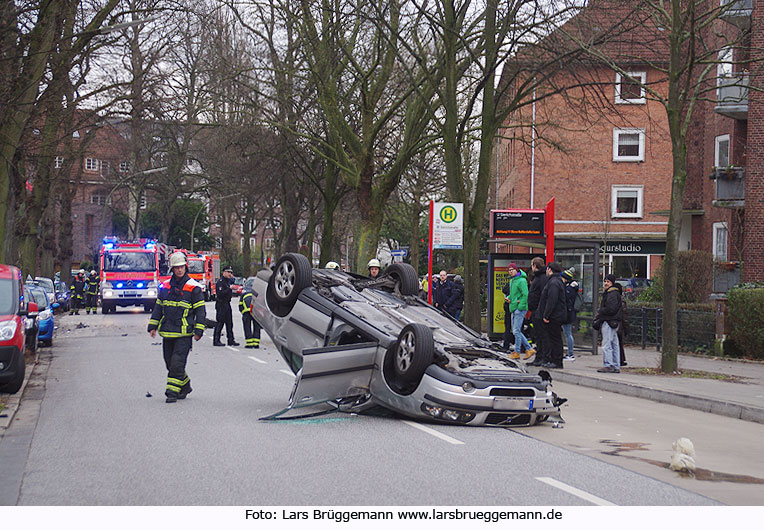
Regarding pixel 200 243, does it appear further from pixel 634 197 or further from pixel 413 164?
pixel 413 164

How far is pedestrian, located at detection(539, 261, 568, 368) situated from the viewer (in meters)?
16.6

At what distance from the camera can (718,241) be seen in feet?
116

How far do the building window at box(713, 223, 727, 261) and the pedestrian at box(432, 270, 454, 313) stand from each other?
14.0m

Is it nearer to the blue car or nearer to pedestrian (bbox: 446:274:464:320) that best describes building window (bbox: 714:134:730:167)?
pedestrian (bbox: 446:274:464:320)

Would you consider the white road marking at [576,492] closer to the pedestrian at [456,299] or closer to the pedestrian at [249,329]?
the pedestrian at [249,329]

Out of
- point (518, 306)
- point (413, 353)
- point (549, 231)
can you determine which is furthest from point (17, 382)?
point (549, 231)

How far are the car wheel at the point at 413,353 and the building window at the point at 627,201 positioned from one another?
→ 1571 inches

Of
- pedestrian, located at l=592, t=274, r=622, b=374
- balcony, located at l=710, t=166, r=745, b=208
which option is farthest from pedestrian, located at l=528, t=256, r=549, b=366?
balcony, located at l=710, t=166, r=745, b=208

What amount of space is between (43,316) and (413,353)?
14.1 metres

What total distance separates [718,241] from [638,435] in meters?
27.2

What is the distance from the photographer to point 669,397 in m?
13.4

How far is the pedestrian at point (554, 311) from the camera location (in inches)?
653

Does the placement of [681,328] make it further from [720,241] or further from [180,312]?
[720,241]

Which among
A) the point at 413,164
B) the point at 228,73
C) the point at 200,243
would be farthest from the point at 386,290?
the point at 200,243
